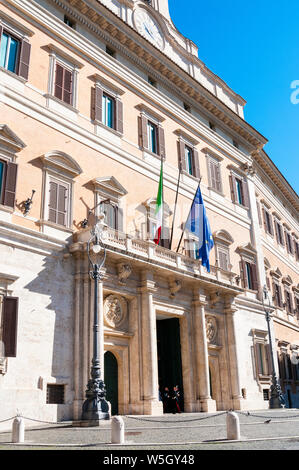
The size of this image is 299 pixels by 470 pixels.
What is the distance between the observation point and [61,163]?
17.4m

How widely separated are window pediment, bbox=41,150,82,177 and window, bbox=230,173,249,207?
12610 mm

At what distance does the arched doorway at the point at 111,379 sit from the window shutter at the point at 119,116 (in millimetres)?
9163

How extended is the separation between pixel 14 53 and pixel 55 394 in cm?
1150

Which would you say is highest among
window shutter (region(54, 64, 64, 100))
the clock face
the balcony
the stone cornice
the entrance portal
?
the clock face

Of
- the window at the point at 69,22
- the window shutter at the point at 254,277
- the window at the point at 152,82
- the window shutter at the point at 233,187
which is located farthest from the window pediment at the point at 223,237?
the window at the point at 69,22

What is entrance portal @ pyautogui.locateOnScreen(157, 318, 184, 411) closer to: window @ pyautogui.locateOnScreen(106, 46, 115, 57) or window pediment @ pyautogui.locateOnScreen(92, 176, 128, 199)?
window pediment @ pyautogui.locateOnScreen(92, 176, 128, 199)

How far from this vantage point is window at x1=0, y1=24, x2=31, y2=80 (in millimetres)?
16953

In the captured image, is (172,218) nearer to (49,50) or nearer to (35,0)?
(49,50)

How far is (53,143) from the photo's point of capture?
17.6 m

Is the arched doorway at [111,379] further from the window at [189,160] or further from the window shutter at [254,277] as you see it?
the window shutter at [254,277]

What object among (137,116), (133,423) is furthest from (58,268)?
(137,116)

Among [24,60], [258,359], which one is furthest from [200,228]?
[24,60]

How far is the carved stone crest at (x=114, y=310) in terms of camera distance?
17436 millimetres

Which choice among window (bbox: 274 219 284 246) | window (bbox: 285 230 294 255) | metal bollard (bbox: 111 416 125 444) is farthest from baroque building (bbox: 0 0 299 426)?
window (bbox: 285 230 294 255)
